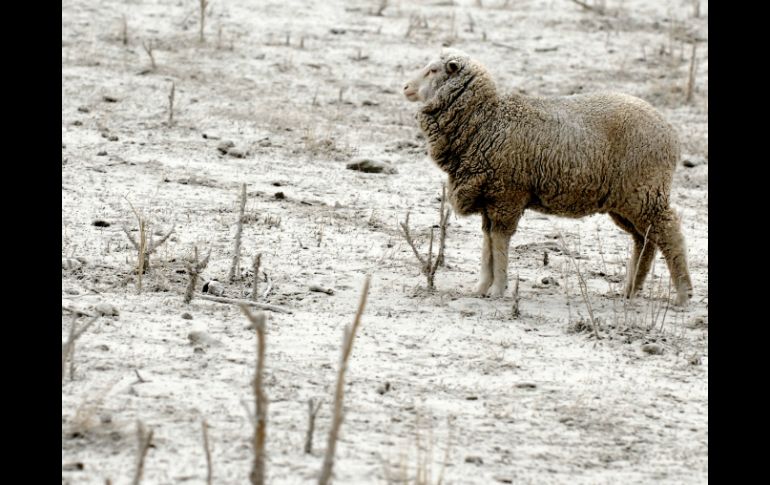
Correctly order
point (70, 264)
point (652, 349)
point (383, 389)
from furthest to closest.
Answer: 1. point (70, 264)
2. point (652, 349)
3. point (383, 389)

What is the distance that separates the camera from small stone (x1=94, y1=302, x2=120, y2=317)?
23.4ft

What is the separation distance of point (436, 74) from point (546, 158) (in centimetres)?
103

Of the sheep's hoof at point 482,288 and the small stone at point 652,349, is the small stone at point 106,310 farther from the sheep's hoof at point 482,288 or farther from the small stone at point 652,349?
the small stone at point 652,349

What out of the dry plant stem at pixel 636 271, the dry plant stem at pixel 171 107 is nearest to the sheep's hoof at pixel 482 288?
the dry plant stem at pixel 636 271

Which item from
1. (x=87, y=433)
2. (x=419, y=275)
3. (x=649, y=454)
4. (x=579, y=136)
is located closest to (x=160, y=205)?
(x=419, y=275)

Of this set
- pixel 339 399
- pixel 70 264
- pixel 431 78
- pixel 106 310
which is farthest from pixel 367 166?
pixel 339 399

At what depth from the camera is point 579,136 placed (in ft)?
27.0

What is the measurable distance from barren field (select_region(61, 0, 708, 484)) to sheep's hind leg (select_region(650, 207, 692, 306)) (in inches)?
6.4

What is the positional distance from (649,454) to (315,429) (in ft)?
5.19

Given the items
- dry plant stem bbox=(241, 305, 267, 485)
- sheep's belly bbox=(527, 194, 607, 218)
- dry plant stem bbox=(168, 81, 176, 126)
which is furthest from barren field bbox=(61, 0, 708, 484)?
dry plant stem bbox=(241, 305, 267, 485)

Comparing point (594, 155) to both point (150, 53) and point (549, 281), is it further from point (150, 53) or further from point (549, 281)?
point (150, 53)

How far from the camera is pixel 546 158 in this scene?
8195 millimetres

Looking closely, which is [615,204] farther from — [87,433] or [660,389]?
[87,433]

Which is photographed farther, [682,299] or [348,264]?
[348,264]
